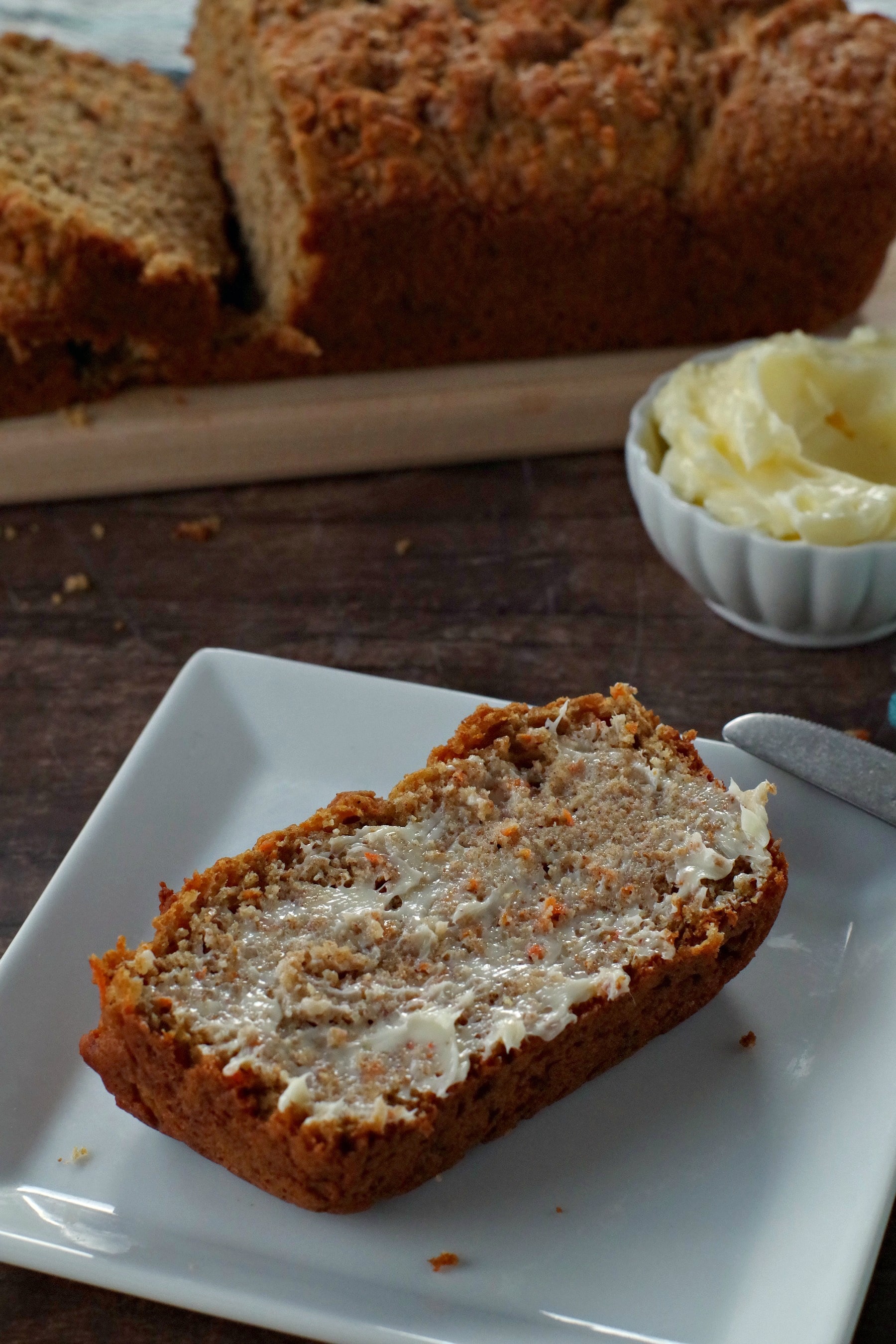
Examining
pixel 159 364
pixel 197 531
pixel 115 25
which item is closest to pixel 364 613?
pixel 197 531

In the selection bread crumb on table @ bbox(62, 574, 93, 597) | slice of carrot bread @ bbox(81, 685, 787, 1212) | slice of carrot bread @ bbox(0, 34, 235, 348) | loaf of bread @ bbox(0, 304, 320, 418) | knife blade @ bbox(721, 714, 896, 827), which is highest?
slice of carrot bread @ bbox(0, 34, 235, 348)

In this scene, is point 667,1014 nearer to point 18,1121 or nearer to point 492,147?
point 18,1121

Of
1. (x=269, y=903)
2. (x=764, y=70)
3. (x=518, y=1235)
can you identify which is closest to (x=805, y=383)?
(x=764, y=70)

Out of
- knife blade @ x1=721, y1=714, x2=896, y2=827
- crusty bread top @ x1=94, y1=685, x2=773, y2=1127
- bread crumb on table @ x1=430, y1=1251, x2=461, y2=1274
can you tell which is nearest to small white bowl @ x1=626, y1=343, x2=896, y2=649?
knife blade @ x1=721, y1=714, x2=896, y2=827

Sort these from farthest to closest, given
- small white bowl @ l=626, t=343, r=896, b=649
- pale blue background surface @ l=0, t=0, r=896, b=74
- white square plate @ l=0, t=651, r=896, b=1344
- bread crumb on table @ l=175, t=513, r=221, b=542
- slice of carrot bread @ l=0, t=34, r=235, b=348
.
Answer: pale blue background surface @ l=0, t=0, r=896, b=74 < bread crumb on table @ l=175, t=513, r=221, b=542 < slice of carrot bread @ l=0, t=34, r=235, b=348 < small white bowl @ l=626, t=343, r=896, b=649 < white square plate @ l=0, t=651, r=896, b=1344

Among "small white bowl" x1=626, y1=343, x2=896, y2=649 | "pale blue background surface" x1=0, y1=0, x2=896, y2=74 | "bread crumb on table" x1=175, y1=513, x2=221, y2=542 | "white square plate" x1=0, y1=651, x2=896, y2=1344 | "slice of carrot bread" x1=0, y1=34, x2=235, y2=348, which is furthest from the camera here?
"pale blue background surface" x1=0, y1=0, x2=896, y2=74

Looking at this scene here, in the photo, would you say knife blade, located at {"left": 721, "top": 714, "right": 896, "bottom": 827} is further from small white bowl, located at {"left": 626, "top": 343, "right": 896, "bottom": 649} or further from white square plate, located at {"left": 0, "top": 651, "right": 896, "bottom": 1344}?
small white bowl, located at {"left": 626, "top": 343, "right": 896, "bottom": 649}

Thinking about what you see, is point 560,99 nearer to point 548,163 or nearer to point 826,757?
point 548,163
